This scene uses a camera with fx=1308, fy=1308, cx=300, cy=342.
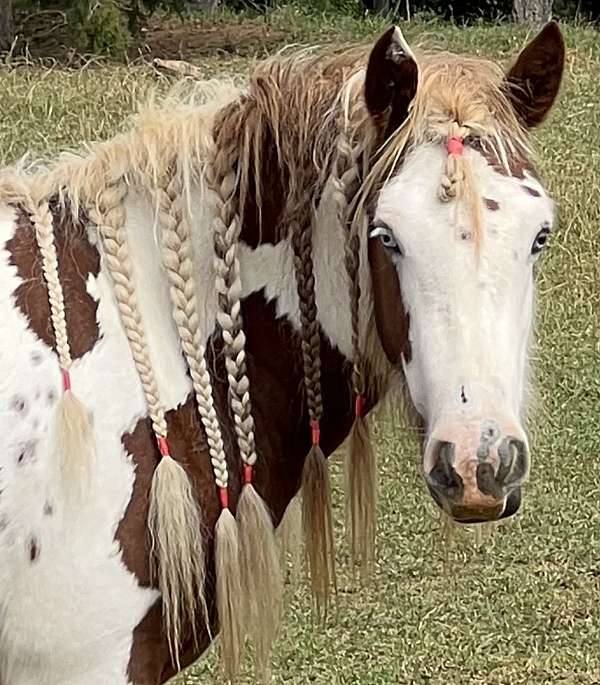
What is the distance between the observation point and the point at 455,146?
1.80 metres

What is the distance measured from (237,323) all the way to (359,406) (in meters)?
0.24

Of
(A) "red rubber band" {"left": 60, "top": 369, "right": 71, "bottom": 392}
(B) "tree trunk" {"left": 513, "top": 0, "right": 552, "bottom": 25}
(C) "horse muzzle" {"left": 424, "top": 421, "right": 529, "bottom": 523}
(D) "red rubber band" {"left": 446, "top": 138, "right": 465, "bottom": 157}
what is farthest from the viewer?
(B) "tree trunk" {"left": 513, "top": 0, "right": 552, "bottom": 25}

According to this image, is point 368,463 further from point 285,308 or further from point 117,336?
point 117,336

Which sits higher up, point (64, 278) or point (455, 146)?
point (455, 146)

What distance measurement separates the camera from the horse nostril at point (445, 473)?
168 cm

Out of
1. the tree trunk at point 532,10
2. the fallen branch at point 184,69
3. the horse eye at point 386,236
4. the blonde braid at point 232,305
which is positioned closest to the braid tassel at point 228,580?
the blonde braid at point 232,305

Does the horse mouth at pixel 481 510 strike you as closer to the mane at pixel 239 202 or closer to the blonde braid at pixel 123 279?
the mane at pixel 239 202

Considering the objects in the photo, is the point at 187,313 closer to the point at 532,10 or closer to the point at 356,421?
the point at 356,421

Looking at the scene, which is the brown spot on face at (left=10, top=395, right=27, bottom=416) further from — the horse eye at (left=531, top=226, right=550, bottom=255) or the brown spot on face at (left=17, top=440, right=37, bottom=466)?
Result: the horse eye at (left=531, top=226, right=550, bottom=255)

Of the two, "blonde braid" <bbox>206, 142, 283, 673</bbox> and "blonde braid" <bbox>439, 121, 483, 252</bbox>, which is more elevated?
"blonde braid" <bbox>439, 121, 483, 252</bbox>

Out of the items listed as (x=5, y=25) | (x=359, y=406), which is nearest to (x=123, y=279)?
(x=359, y=406)

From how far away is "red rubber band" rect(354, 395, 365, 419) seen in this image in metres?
2.07

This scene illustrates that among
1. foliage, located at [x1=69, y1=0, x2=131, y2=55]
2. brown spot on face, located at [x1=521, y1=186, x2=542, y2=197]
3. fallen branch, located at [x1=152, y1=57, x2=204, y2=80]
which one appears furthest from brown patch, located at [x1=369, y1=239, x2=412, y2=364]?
foliage, located at [x1=69, y1=0, x2=131, y2=55]

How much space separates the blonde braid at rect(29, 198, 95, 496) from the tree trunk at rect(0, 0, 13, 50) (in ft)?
31.4
